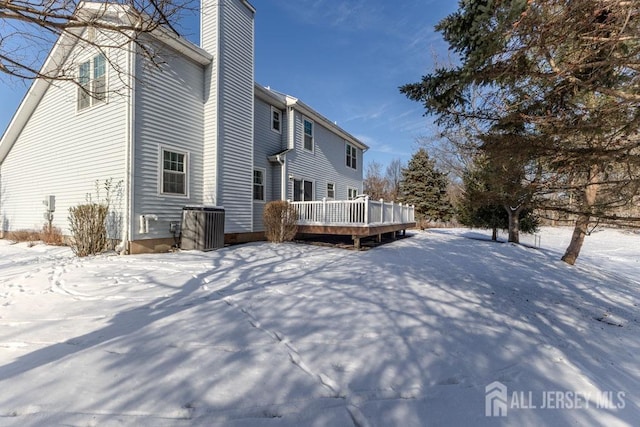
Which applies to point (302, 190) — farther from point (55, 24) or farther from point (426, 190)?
point (426, 190)

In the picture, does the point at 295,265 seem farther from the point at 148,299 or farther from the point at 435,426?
the point at 435,426

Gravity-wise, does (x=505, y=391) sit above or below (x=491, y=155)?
below

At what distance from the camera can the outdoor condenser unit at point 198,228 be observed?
7469mm

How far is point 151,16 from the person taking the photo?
2.86 meters

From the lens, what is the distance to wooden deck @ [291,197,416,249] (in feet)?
28.8

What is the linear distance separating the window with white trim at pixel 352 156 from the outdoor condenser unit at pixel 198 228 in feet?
35.6

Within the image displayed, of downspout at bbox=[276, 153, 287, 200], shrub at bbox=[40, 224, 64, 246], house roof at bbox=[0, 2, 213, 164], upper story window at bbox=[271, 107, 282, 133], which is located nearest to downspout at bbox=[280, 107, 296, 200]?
downspout at bbox=[276, 153, 287, 200]

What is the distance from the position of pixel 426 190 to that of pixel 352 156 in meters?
12.2

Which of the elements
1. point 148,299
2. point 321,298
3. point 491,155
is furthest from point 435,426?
point 491,155

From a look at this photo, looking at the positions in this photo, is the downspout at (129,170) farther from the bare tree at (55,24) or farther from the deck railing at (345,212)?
the deck railing at (345,212)

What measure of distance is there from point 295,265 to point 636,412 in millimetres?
4831

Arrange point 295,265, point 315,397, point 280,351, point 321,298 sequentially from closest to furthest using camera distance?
1. point 315,397
2. point 280,351
3. point 321,298
4. point 295,265

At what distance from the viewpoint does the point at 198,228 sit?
7.46 m

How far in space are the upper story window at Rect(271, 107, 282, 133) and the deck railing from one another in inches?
145
